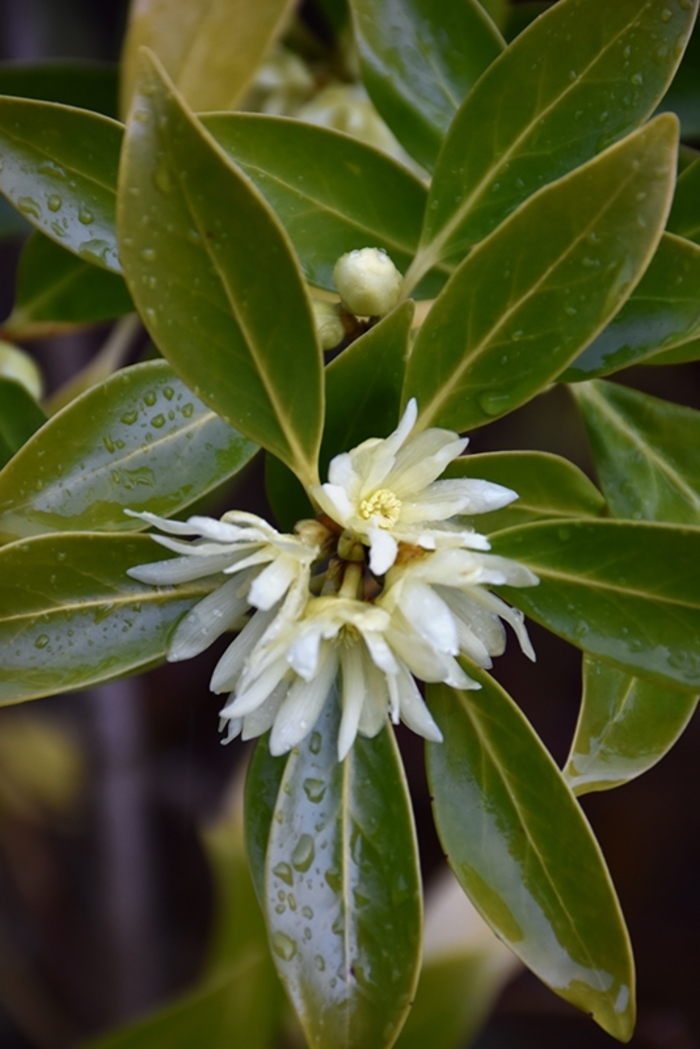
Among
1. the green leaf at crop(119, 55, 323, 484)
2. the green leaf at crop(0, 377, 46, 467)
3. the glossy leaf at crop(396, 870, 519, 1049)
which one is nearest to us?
the green leaf at crop(119, 55, 323, 484)

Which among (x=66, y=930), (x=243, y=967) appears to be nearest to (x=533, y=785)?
(x=243, y=967)

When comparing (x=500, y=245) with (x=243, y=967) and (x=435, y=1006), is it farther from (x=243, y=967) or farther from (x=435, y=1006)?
(x=435, y=1006)

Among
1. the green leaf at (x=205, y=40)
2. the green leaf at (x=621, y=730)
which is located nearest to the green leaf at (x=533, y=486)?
the green leaf at (x=621, y=730)

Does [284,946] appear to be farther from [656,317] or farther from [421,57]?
[421,57]

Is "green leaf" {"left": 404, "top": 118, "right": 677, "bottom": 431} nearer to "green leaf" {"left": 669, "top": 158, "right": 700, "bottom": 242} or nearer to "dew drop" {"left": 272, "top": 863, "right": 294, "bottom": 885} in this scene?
"green leaf" {"left": 669, "top": 158, "right": 700, "bottom": 242}

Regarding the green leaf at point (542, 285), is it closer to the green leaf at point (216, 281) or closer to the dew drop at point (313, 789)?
the green leaf at point (216, 281)

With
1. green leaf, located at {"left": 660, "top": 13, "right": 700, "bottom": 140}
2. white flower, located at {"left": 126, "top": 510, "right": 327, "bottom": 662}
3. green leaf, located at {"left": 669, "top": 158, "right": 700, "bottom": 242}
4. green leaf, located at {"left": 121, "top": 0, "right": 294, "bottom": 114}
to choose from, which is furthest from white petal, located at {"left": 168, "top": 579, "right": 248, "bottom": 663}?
green leaf, located at {"left": 660, "top": 13, "right": 700, "bottom": 140}
